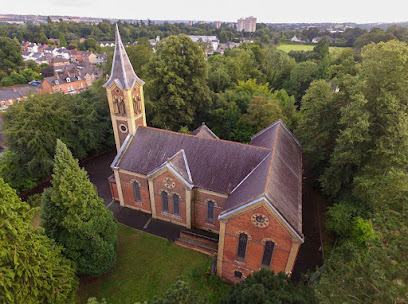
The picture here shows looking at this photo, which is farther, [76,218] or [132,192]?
[132,192]

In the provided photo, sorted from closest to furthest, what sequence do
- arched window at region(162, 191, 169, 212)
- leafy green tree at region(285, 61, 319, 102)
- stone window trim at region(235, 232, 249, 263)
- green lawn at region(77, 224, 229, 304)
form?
stone window trim at region(235, 232, 249, 263), green lawn at region(77, 224, 229, 304), arched window at region(162, 191, 169, 212), leafy green tree at region(285, 61, 319, 102)

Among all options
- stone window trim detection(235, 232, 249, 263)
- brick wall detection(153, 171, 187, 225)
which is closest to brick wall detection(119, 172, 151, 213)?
brick wall detection(153, 171, 187, 225)

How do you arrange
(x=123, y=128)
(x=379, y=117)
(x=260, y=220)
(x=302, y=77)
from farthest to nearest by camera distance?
(x=302, y=77) < (x=123, y=128) < (x=379, y=117) < (x=260, y=220)

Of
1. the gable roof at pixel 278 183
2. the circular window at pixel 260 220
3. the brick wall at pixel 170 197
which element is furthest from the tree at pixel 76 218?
the circular window at pixel 260 220

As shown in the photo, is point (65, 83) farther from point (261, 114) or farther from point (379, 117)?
point (379, 117)

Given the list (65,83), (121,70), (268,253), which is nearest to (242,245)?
(268,253)

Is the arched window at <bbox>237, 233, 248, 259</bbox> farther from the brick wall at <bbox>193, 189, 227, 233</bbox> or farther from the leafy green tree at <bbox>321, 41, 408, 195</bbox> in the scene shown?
the leafy green tree at <bbox>321, 41, 408, 195</bbox>

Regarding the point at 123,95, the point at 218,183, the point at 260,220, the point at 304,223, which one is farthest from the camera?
the point at 304,223
